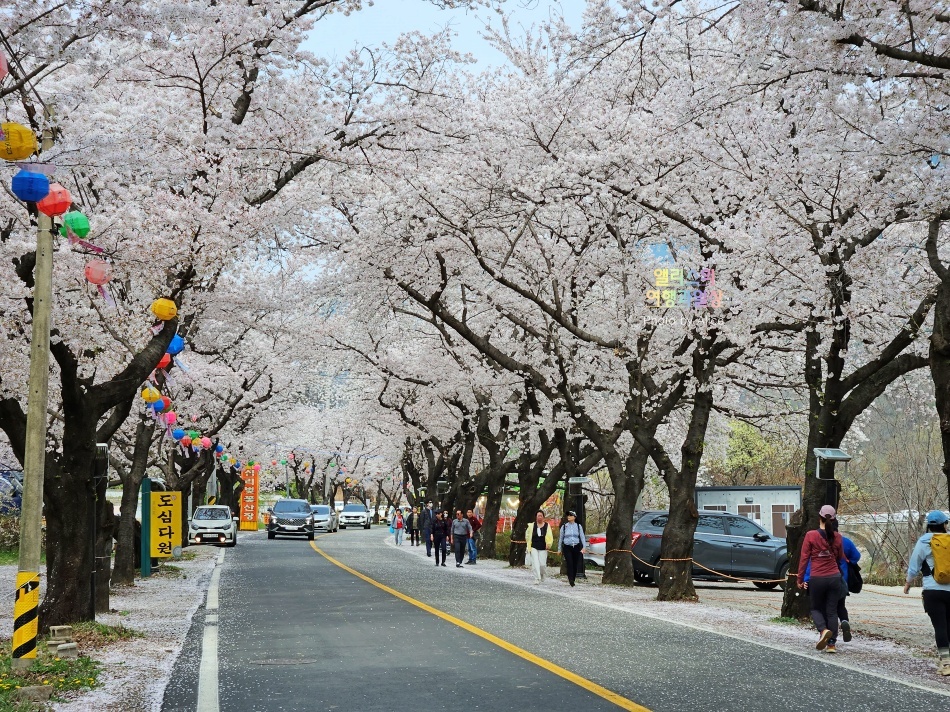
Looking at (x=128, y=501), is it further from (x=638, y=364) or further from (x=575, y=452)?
(x=575, y=452)

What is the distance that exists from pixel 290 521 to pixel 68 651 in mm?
46189

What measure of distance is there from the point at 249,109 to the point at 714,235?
8614mm

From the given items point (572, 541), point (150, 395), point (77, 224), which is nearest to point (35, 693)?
point (77, 224)

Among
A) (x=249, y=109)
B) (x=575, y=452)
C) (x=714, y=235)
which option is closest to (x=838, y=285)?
(x=714, y=235)

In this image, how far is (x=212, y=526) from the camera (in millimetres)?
45125

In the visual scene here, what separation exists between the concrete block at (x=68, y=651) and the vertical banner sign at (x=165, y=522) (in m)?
16.4

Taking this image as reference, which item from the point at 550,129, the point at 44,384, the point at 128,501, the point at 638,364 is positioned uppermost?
the point at 550,129

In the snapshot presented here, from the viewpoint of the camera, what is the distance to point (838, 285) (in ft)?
51.9

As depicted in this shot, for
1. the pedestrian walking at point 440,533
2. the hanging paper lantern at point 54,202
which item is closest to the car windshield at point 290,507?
the pedestrian walking at point 440,533

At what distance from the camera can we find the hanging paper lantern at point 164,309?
13852 mm

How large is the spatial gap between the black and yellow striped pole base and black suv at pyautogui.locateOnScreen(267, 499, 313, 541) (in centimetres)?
4756

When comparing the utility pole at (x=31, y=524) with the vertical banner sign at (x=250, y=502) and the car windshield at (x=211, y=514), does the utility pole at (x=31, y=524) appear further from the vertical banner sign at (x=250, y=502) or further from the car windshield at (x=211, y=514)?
the vertical banner sign at (x=250, y=502)

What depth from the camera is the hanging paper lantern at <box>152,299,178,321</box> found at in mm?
13852

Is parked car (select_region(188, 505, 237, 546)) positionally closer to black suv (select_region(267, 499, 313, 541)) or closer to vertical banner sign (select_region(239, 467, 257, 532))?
black suv (select_region(267, 499, 313, 541))
